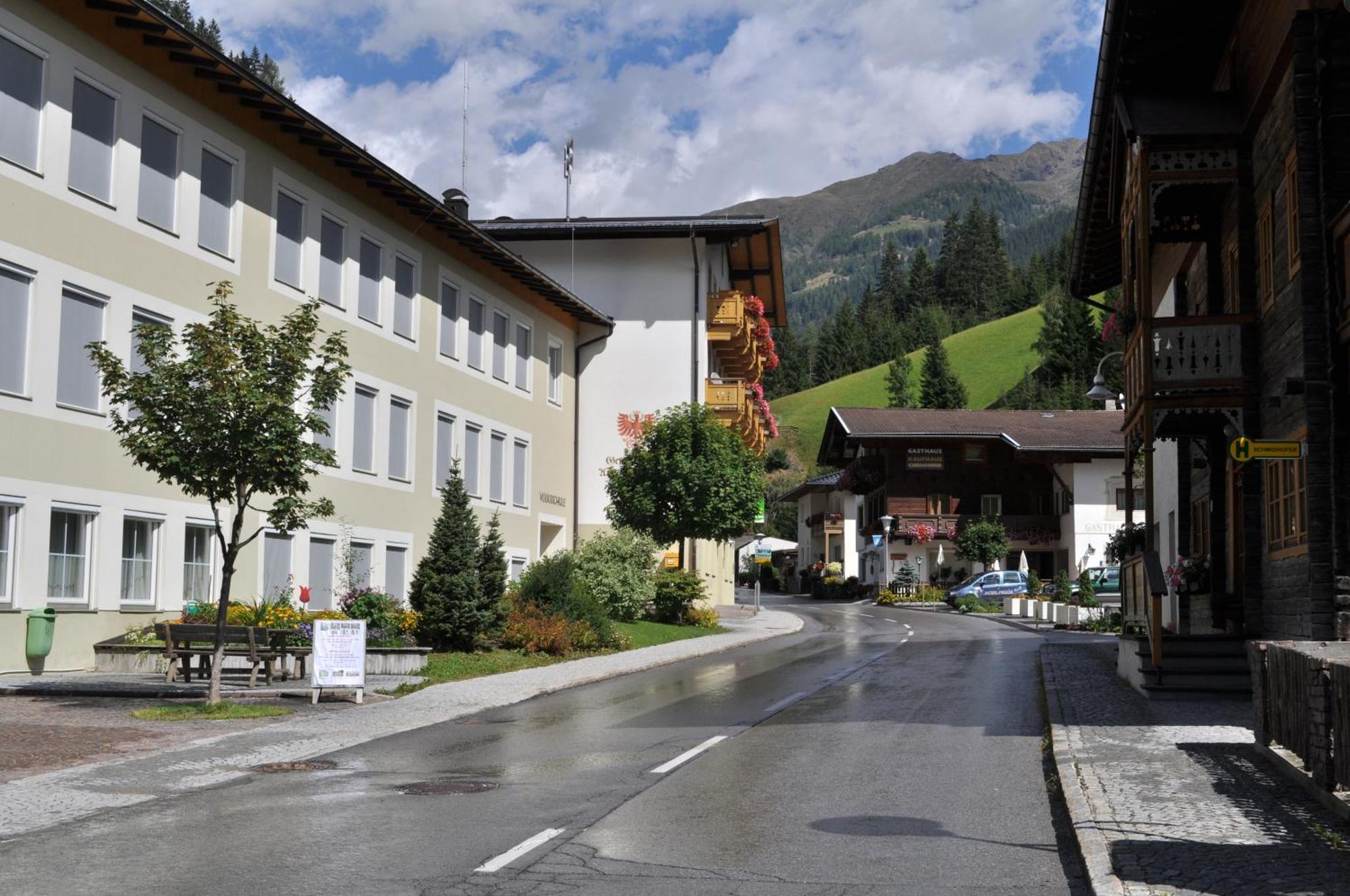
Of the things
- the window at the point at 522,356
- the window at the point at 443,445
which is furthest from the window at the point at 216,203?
the window at the point at 522,356

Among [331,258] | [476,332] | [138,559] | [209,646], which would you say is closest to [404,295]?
[331,258]

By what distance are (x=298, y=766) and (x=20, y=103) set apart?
1316cm

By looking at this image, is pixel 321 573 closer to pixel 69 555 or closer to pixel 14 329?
pixel 69 555

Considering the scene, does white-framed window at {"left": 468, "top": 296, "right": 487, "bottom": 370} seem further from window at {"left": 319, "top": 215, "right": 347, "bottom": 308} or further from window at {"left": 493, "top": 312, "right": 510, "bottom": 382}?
window at {"left": 319, "top": 215, "right": 347, "bottom": 308}

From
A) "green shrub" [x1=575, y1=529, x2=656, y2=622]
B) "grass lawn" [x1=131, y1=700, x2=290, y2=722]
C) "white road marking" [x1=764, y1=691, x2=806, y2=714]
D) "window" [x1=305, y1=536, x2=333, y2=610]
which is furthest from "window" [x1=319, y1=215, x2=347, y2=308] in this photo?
"white road marking" [x1=764, y1=691, x2=806, y2=714]

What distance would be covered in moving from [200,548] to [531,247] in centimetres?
2667

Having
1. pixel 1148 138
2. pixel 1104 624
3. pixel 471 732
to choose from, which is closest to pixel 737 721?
pixel 471 732

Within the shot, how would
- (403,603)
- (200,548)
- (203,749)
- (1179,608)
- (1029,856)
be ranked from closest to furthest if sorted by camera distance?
(1029,856) → (203,749) → (1179,608) → (200,548) → (403,603)

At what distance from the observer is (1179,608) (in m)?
24.3

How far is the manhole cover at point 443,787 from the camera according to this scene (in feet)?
35.3

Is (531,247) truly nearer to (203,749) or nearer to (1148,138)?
(1148,138)

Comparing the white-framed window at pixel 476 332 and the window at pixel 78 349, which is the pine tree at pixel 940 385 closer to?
the white-framed window at pixel 476 332

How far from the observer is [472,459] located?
3834 centimetres

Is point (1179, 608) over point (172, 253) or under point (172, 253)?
under
